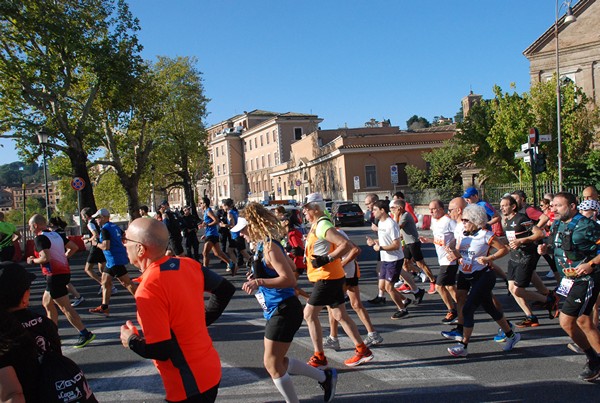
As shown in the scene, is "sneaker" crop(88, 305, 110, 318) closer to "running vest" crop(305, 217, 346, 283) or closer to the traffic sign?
"running vest" crop(305, 217, 346, 283)

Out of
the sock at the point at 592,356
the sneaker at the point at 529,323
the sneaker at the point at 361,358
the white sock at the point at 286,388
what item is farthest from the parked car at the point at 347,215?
the white sock at the point at 286,388

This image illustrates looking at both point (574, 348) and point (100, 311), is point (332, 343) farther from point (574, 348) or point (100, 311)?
point (100, 311)

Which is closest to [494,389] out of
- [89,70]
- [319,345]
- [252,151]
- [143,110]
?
[319,345]

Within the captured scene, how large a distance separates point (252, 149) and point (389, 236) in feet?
254

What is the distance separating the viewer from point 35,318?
3.00 meters

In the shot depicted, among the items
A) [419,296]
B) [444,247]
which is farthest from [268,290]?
[419,296]

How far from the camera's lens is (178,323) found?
111 inches

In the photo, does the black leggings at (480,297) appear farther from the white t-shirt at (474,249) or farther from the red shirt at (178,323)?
the red shirt at (178,323)

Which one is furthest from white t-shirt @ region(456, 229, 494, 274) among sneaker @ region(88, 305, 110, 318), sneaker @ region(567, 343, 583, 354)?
sneaker @ region(88, 305, 110, 318)

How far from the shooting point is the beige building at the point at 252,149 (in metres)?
74.6

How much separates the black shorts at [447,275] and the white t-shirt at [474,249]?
0.86 m

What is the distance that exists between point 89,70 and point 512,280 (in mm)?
21096

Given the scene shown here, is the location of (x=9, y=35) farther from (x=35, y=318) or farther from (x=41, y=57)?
(x=35, y=318)

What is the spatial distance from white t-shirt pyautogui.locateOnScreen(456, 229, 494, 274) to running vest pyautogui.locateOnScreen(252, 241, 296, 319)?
2.55 metres
